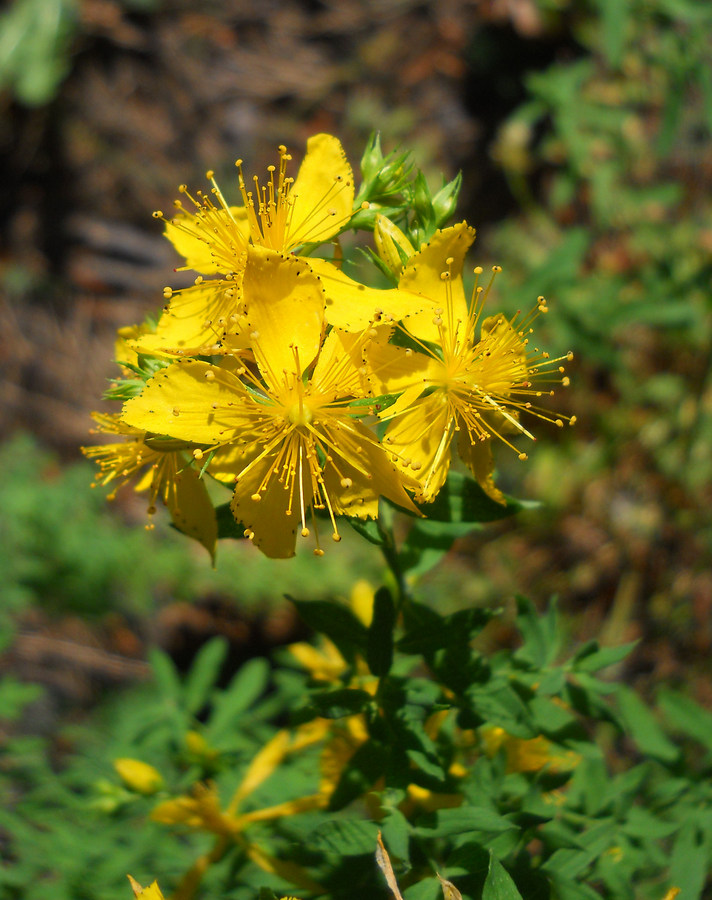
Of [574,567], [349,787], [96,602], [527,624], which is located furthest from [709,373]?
[96,602]

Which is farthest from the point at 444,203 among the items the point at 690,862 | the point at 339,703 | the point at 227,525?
the point at 690,862

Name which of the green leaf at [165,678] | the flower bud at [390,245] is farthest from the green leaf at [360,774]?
the flower bud at [390,245]

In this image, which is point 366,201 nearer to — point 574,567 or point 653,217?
point 574,567

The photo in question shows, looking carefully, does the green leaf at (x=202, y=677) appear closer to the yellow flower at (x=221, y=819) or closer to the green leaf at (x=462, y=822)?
the yellow flower at (x=221, y=819)

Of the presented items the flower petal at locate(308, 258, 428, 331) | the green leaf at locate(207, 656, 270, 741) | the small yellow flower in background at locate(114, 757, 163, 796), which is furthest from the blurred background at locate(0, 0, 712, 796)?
the flower petal at locate(308, 258, 428, 331)

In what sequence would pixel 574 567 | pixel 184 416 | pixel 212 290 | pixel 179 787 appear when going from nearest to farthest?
1. pixel 184 416
2. pixel 212 290
3. pixel 179 787
4. pixel 574 567

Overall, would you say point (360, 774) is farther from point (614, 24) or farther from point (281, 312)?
point (614, 24)
